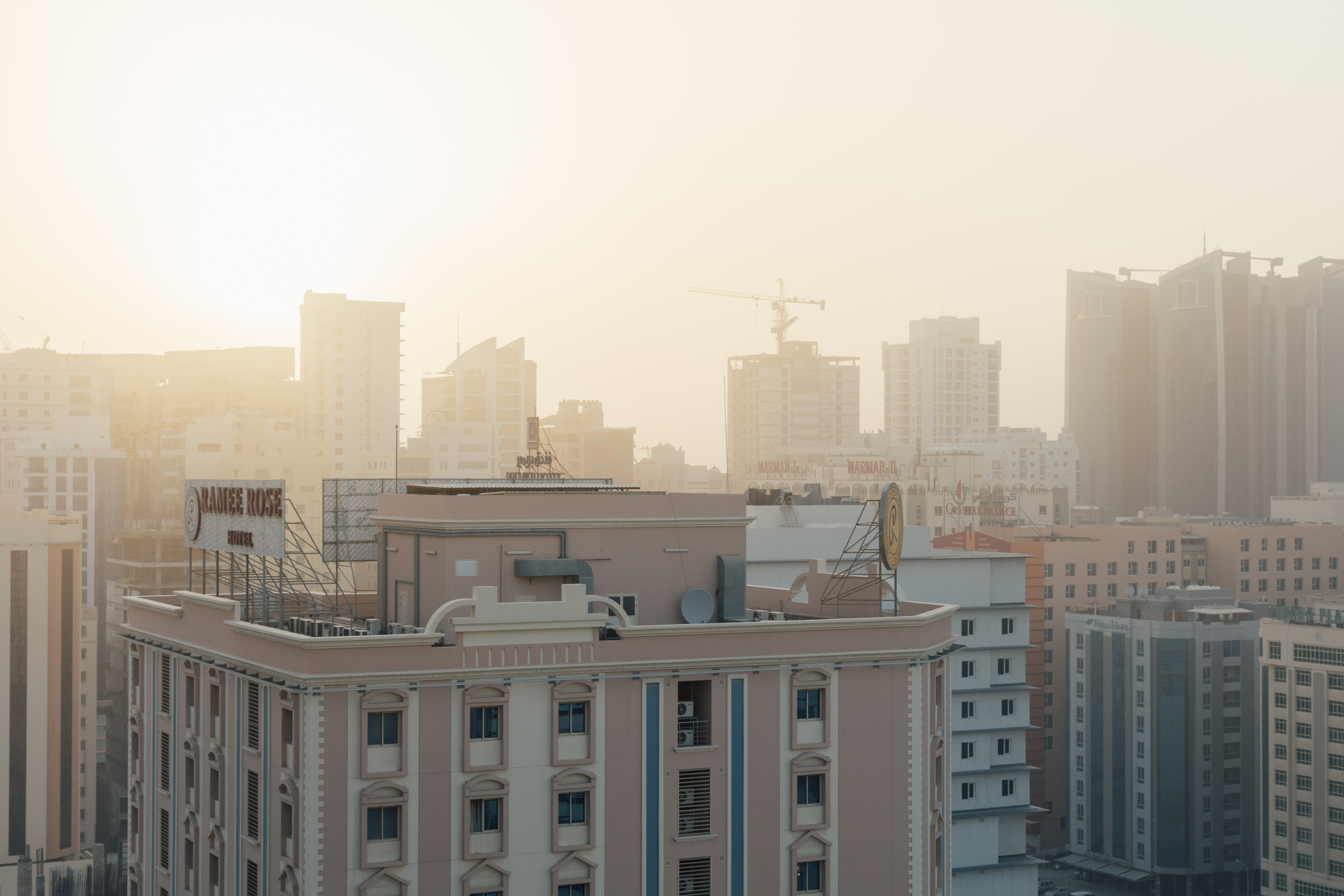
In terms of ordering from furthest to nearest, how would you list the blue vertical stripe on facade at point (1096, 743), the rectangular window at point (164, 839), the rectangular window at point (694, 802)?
the blue vertical stripe on facade at point (1096, 743) < the rectangular window at point (164, 839) < the rectangular window at point (694, 802)

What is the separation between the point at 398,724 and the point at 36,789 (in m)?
102

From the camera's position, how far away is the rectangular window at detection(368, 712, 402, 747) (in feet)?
112

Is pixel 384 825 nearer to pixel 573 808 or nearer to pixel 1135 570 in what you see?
pixel 573 808

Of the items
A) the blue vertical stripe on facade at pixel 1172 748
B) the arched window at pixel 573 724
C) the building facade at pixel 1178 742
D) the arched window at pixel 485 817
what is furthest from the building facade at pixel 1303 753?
the arched window at pixel 485 817

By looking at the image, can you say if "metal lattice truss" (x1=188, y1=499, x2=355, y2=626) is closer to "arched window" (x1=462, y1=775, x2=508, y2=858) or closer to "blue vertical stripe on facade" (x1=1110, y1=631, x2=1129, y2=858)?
"arched window" (x1=462, y1=775, x2=508, y2=858)

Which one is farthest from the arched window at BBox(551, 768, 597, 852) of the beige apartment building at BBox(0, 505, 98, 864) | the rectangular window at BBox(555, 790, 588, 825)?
the beige apartment building at BBox(0, 505, 98, 864)

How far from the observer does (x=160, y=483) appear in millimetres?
190000

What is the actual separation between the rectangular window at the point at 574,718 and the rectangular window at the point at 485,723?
1685mm

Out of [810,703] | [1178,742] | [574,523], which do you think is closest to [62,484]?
[1178,742]

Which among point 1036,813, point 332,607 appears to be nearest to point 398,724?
point 332,607

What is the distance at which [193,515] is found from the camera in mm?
44938

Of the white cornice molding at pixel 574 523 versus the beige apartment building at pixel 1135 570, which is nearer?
the white cornice molding at pixel 574 523

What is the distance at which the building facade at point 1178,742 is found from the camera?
10844 cm

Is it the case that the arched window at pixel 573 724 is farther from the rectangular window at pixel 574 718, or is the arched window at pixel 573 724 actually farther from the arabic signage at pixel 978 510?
the arabic signage at pixel 978 510
